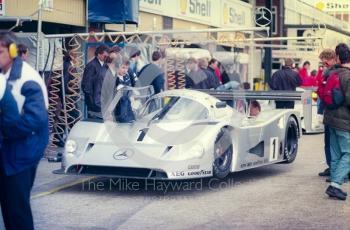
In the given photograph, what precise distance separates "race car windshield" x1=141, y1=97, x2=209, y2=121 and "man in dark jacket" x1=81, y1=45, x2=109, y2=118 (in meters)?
1.81

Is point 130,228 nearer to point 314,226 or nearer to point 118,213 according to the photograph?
point 118,213

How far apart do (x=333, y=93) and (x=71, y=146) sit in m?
3.13

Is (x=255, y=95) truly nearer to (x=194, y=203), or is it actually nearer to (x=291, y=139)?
(x=291, y=139)

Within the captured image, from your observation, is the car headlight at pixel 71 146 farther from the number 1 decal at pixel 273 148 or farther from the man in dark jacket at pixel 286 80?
the man in dark jacket at pixel 286 80

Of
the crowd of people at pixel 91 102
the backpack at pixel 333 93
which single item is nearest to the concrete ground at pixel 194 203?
the crowd of people at pixel 91 102

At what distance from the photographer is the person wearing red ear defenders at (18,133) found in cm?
515

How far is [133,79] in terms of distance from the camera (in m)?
12.4

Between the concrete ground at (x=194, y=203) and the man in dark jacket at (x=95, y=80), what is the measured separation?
140cm

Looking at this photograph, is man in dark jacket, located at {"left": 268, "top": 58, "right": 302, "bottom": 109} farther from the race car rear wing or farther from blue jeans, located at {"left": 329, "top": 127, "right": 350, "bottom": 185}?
blue jeans, located at {"left": 329, "top": 127, "right": 350, "bottom": 185}

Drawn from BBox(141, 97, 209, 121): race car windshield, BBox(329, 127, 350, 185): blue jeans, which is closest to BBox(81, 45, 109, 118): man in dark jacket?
BBox(141, 97, 209, 121): race car windshield

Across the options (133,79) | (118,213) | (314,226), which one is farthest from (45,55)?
(314,226)

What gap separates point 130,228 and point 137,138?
80.4 inches

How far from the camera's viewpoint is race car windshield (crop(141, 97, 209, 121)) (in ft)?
31.2

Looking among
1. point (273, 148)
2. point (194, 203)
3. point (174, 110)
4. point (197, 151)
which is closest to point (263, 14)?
point (273, 148)
